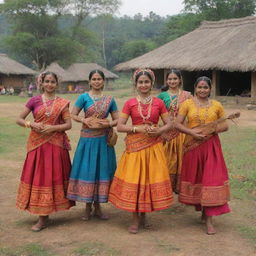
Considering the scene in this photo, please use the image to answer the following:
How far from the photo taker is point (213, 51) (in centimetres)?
1792

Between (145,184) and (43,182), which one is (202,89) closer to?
(145,184)

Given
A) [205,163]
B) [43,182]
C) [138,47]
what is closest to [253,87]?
[205,163]

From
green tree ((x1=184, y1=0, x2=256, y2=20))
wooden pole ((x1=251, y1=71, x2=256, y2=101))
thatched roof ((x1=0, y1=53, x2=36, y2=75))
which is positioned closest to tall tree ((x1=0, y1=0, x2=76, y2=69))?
thatched roof ((x1=0, y1=53, x2=36, y2=75))

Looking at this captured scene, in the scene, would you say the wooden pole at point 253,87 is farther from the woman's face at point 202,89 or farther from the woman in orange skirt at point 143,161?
the woman in orange skirt at point 143,161

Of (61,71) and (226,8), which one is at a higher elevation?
(226,8)

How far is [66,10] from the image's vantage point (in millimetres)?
35188

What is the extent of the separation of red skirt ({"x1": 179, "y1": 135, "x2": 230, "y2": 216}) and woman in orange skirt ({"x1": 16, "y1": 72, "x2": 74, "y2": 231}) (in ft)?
4.10

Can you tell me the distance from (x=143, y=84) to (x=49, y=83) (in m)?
0.92

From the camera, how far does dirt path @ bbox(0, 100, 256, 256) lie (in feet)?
11.2

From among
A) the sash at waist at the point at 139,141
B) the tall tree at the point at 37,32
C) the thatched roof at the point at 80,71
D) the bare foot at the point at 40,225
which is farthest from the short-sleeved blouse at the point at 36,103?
the tall tree at the point at 37,32

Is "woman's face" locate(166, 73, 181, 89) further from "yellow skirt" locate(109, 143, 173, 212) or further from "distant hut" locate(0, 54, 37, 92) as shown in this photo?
"distant hut" locate(0, 54, 37, 92)

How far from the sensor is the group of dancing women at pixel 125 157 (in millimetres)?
3758

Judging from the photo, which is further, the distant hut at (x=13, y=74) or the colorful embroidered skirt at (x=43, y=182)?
the distant hut at (x=13, y=74)

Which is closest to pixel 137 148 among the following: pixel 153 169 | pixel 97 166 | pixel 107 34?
pixel 153 169
